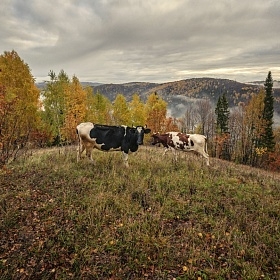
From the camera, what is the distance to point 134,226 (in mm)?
5965

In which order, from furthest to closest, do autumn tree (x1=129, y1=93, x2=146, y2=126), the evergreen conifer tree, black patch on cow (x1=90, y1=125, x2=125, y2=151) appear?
autumn tree (x1=129, y1=93, x2=146, y2=126), the evergreen conifer tree, black patch on cow (x1=90, y1=125, x2=125, y2=151)

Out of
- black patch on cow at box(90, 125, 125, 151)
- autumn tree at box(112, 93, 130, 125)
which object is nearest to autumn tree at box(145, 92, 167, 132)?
autumn tree at box(112, 93, 130, 125)

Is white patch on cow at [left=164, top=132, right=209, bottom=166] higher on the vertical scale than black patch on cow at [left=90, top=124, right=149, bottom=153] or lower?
lower

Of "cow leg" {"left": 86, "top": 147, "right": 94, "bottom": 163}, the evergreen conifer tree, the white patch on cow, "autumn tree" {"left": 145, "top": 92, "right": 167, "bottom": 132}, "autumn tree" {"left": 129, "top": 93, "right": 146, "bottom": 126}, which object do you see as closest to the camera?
"cow leg" {"left": 86, "top": 147, "right": 94, "bottom": 163}

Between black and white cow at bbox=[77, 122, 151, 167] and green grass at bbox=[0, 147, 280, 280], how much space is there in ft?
6.54

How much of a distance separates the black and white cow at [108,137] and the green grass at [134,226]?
1995 mm

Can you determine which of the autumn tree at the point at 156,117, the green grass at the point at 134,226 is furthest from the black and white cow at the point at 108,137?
the autumn tree at the point at 156,117

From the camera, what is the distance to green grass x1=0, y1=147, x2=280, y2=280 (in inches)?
188

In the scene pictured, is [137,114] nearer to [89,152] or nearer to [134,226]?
[89,152]

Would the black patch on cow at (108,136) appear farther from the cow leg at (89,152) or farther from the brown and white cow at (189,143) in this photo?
the brown and white cow at (189,143)

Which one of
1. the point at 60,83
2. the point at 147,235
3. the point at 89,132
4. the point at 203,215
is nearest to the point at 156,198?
the point at 203,215

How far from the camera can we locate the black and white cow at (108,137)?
11.2 m

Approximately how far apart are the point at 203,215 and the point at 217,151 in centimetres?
4376

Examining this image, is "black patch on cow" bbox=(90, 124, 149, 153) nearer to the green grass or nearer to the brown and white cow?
the green grass
